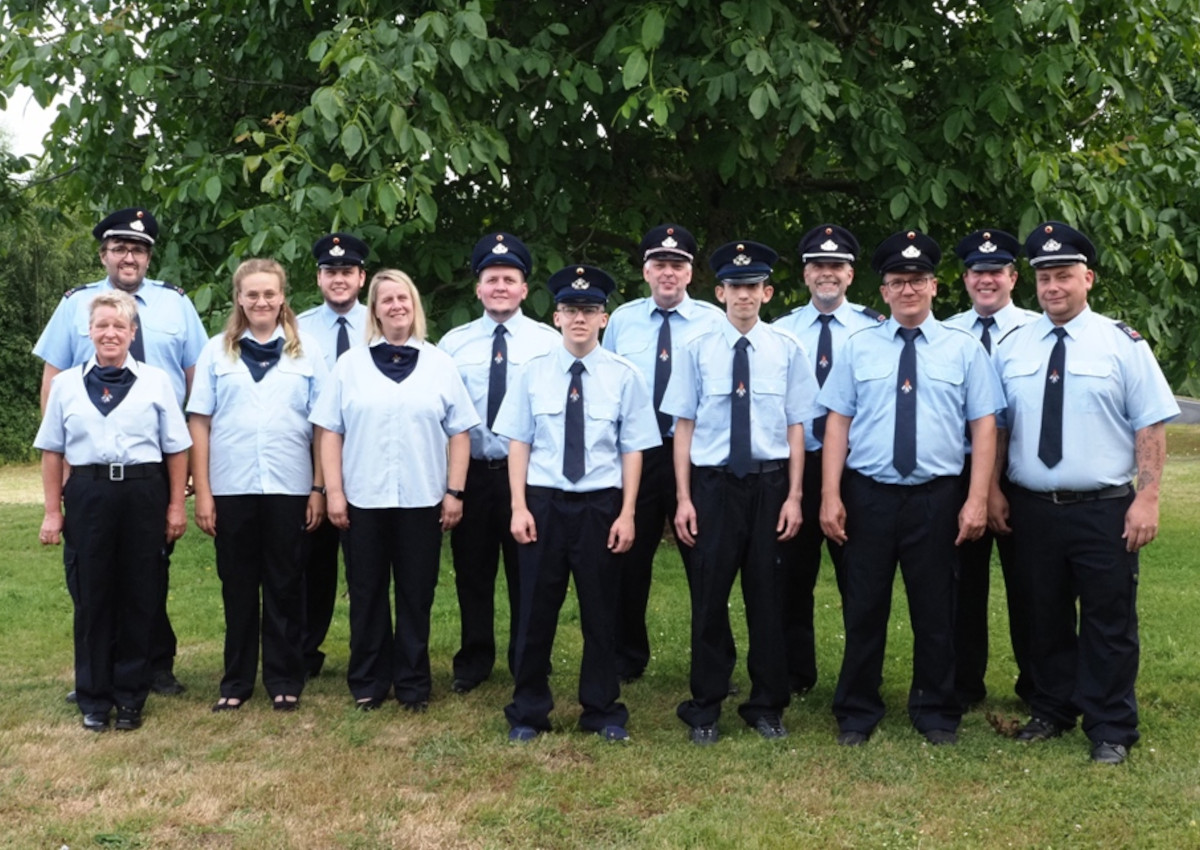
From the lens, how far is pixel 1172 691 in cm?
637

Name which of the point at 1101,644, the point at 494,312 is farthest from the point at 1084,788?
the point at 494,312

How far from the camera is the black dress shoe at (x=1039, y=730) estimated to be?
5527 mm

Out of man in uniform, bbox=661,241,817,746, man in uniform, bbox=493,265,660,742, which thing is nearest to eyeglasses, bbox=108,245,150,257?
man in uniform, bbox=493,265,660,742

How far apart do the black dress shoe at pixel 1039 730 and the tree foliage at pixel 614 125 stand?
3.38 metres

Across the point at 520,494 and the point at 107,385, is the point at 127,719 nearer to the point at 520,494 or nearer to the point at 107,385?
the point at 107,385

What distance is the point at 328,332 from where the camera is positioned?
650 centimetres

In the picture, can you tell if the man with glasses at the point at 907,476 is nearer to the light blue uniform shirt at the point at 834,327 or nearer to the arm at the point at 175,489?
the light blue uniform shirt at the point at 834,327

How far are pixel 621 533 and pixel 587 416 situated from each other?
0.51 metres

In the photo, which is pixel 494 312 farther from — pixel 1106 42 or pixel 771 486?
pixel 1106 42

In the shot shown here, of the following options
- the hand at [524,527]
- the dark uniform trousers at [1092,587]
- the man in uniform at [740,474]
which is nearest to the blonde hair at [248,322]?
the hand at [524,527]

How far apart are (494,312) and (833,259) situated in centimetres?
162

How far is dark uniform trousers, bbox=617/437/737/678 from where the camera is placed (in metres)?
6.18

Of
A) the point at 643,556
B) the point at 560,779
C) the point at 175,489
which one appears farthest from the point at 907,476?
the point at 175,489

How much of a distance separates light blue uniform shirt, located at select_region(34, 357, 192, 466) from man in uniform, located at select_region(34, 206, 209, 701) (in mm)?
389
